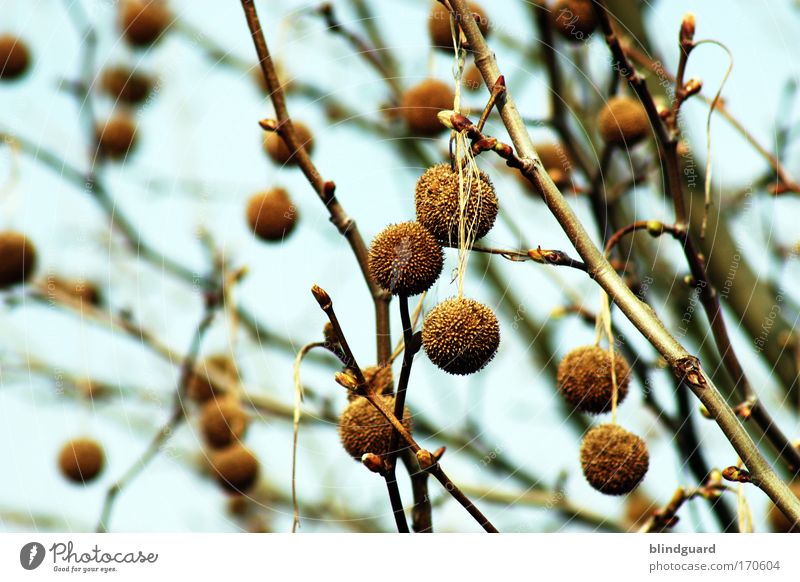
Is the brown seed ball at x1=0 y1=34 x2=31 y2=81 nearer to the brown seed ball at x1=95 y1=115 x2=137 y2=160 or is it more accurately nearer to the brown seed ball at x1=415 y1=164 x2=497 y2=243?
the brown seed ball at x1=95 y1=115 x2=137 y2=160

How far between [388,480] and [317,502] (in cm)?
138

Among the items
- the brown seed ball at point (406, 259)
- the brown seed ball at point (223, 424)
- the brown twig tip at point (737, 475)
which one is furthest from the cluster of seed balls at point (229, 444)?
the brown twig tip at point (737, 475)

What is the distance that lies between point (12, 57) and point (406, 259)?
1459 mm

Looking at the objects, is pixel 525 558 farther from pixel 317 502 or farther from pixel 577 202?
pixel 317 502

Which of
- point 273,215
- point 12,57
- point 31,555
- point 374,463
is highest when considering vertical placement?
point 12,57

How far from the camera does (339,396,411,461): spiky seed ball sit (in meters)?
1.05

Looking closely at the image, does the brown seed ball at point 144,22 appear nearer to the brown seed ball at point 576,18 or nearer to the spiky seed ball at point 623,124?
the brown seed ball at point 576,18

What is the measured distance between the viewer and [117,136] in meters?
2.11

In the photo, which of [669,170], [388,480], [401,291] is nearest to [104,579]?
[388,480]

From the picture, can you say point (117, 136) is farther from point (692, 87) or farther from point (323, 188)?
point (692, 87)

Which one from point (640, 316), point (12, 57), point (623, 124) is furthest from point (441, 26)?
point (12, 57)

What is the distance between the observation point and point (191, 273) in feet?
Answer: 7.20

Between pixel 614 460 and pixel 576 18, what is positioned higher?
pixel 576 18

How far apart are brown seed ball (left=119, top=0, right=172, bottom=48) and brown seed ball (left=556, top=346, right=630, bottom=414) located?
4.60 feet
